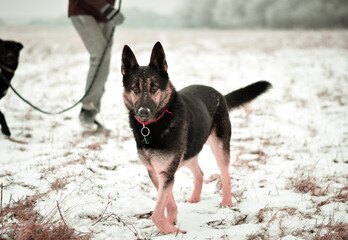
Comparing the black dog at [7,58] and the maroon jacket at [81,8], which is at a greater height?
the maroon jacket at [81,8]

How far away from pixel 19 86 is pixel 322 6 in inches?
2303

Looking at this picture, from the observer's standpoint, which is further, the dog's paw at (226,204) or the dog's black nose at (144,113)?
the dog's paw at (226,204)

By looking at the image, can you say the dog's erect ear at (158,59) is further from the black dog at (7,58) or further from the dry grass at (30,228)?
the black dog at (7,58)

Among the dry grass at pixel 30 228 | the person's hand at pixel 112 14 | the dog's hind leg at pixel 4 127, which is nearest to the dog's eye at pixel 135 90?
the dry grass at pixel 30 228

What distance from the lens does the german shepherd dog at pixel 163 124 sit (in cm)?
271

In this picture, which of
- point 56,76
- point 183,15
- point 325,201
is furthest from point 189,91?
point 183,15

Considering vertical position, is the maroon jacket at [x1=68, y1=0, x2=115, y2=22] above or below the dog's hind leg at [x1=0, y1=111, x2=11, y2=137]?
above

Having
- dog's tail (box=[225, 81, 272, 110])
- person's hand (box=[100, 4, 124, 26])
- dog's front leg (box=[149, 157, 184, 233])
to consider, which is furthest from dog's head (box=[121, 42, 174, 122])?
person's hand (box=[100, 4, 124, 26])

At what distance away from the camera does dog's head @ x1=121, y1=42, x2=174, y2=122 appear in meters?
2.82

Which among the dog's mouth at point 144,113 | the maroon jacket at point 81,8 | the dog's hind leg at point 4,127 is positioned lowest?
the dog's hind leg at point 4,127

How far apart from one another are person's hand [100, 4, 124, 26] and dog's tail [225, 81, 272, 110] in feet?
7.33

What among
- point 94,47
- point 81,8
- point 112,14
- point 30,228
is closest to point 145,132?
point 30,228

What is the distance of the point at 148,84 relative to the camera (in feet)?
→ 9.45

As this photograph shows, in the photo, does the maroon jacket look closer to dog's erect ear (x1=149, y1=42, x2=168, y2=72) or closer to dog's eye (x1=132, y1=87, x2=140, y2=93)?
dog's erect ear (x1=149, y1=42, x2=168, y2=72)
